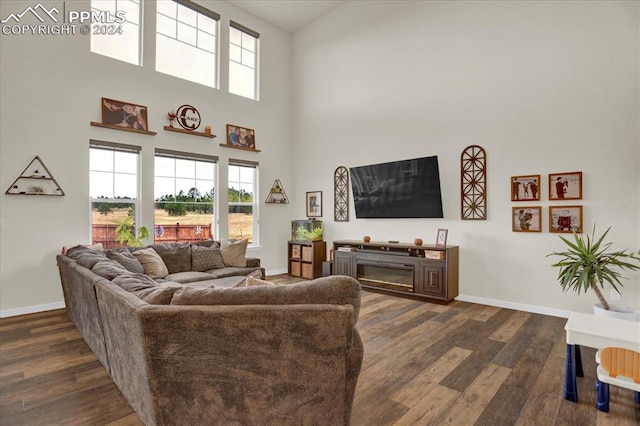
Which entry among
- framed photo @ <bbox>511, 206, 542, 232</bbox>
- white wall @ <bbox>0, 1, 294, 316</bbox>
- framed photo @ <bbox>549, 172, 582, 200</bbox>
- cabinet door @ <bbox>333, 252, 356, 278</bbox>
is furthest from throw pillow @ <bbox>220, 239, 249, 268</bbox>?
framed photo @ <bbox>549, 172, 582, 200</bbox>

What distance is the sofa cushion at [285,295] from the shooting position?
4.85ft

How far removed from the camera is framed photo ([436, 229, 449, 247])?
4578mm

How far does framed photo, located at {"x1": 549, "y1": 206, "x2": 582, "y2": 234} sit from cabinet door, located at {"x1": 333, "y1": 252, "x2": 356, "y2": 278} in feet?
9.14

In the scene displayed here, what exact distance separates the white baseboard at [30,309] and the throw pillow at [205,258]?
1.80 meters

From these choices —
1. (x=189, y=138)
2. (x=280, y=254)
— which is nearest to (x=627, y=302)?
(x=280, y=254)

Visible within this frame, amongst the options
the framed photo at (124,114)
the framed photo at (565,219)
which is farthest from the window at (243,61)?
the framed photo at (565,219)

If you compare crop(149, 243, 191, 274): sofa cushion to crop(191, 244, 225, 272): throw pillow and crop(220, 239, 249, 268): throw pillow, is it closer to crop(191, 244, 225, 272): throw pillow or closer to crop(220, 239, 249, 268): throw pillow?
crop(191, 244, 225, 272): throw pillow

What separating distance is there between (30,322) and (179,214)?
231cm

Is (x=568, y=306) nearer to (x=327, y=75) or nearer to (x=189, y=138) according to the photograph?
(x=327, y=75)

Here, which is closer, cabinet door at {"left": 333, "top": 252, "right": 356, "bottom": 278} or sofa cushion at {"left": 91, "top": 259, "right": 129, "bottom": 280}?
sofa cushion at {"left": 91, "top": 259, "right": 129, "bottom": 280}

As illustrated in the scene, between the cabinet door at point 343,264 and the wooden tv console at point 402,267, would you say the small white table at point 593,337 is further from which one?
the cabinet door at point 343,264

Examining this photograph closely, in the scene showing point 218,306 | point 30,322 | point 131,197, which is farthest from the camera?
point 131,197

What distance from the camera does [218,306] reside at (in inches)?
57.8

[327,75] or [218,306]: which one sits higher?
[327,75]
